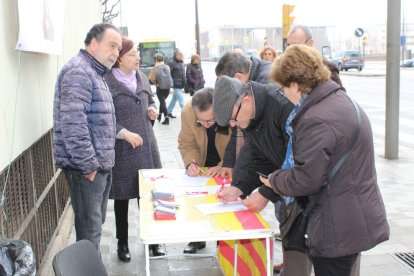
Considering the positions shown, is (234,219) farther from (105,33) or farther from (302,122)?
(105,33)

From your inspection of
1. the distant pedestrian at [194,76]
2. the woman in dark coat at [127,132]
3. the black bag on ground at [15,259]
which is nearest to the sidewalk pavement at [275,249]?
the woman in dark coat at [127,132]

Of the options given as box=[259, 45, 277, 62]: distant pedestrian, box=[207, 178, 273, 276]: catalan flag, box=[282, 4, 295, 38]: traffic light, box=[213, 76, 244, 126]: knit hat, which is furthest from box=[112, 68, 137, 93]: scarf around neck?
box=[282, 4, 295, 38]: traffic light

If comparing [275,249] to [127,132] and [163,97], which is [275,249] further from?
[163,97]

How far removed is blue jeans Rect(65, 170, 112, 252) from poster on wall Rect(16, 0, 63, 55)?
32.7 inches

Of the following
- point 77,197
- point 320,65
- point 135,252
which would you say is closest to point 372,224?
point 320,65

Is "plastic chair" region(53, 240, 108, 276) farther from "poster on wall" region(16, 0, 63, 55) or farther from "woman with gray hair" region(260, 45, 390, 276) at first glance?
"poster on wall" region(16, 0, 63, 55)

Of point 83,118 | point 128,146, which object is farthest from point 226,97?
point 128,146

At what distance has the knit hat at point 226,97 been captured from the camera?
106 inches

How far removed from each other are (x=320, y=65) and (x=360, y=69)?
126 feet

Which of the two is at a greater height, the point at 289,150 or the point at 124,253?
the point at 289,150

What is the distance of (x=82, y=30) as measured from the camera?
748 centimetres

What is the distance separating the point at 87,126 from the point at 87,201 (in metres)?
0.52

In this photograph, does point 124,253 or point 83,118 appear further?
point 124,253

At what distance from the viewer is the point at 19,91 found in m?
3.15
